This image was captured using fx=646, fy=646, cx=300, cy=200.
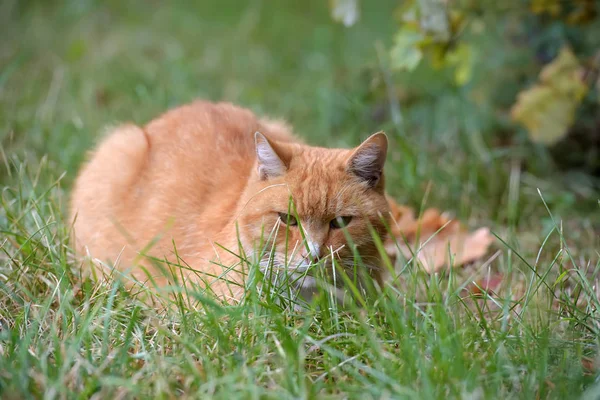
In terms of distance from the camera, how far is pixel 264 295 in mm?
2471

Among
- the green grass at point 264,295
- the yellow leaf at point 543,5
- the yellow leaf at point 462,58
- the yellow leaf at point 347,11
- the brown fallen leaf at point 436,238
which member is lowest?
the brown fallen leaf at point 436,238

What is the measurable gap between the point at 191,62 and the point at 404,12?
3.01m

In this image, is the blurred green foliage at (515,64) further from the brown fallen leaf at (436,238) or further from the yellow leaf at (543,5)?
the brown fallen leaf at (436,238)

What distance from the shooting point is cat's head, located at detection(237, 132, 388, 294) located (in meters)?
2.51

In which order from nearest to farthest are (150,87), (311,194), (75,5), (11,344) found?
(11,344) → (311,194) → (150,87) → (75,5)

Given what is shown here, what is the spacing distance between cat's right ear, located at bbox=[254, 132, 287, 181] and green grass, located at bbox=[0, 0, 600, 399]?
1.97 feet

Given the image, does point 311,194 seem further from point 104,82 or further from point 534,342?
point 104,82

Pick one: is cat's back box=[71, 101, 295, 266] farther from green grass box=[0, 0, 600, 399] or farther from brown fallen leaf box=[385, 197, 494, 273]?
brown fallen leaf box=[385, 197, 494, 273]

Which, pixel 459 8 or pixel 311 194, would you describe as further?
pixel 459 8

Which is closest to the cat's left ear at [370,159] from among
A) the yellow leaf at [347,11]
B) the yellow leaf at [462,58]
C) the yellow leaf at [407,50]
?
the yellow leaf at [407,50]

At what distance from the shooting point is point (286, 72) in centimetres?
620

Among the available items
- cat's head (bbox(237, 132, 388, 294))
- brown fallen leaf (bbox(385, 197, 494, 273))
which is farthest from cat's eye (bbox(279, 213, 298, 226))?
brown fallen leaf (bbox(385, 197, 494, 273))

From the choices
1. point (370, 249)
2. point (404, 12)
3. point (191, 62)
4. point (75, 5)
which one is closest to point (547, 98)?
point (404, 12)

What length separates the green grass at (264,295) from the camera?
6.43 feet
